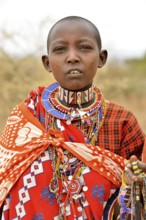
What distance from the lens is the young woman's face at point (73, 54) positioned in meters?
3.27

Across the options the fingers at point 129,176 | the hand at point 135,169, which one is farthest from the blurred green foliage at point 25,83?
the hand at point 135,169

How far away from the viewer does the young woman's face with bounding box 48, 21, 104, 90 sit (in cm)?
327

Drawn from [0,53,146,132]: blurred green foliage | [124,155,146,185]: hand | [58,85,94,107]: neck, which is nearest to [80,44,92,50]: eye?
[58,85,94,107]: neck

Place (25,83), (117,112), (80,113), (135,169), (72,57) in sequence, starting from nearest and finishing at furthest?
(135,169) → (72,57) → (80,113) → (117,112) → (25,83)

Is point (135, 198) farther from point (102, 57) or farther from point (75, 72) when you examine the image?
point (102, 57)

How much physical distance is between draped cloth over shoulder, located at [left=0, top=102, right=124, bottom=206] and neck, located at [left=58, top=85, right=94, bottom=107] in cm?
21

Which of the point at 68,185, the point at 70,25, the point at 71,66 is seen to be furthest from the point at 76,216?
the point at 70,25

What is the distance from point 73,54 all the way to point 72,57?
0.02 m

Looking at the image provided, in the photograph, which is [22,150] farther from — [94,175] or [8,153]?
[94,175]

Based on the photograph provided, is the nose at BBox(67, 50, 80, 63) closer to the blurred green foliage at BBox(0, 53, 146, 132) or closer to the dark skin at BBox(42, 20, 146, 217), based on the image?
the dark skin at BBox(42, 20, 146, 217)

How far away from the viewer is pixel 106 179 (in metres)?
3.25

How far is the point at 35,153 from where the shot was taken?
129 inches

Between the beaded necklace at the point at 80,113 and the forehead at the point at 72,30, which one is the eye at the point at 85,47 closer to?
the forehead at the point at 72,30

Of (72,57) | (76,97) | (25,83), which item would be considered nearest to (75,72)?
(72,57)
